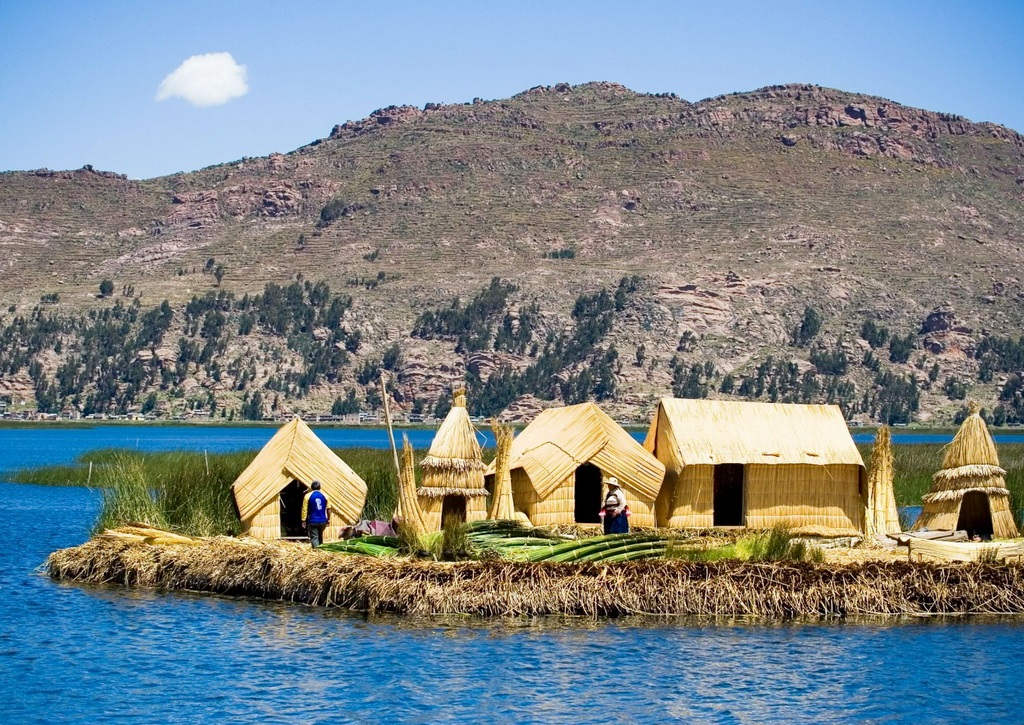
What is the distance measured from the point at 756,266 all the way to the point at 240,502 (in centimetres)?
12123

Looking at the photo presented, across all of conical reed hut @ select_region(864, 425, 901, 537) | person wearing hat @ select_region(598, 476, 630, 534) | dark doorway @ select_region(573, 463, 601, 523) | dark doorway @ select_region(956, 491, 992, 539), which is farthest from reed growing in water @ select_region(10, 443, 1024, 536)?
person wearing hat @ select_region(598, 476, 630, 534)

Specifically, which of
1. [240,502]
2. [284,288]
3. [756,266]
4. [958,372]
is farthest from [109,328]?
[240,502]

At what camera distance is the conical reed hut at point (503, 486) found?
27547mm

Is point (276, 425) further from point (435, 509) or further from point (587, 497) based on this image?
point (435, 509)

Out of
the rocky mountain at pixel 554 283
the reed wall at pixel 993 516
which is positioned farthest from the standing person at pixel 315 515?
the rocky mountain at pixel 554 283

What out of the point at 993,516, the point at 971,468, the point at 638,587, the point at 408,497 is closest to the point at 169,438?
the point at 408,497

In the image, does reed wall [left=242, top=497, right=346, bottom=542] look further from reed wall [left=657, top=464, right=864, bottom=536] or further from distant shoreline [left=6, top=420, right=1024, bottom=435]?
distant shoreline [left=6, top=420, right=1024, bottom=435]

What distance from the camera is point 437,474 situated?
2661 centimetres

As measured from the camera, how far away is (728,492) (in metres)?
33.1

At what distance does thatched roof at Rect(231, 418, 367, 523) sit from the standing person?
970 mm

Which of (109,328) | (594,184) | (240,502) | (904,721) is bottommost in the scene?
(904,721)

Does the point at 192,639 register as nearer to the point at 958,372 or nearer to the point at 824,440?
the point at 824,440

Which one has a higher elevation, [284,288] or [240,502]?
[284,288]

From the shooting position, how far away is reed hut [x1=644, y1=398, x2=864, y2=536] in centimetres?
2883
